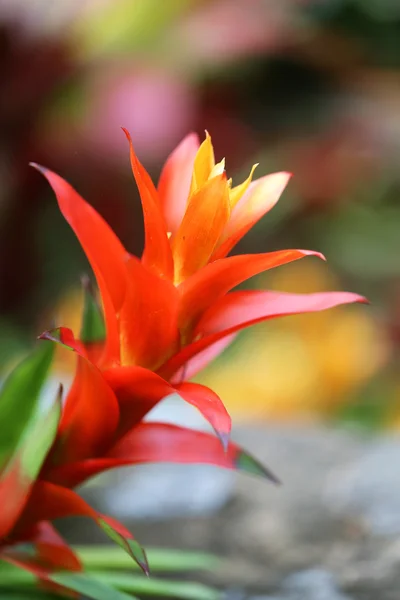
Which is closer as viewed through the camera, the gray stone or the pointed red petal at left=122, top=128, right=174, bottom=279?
the pointed red petal at left=122, top=128, right=174, bottom=279

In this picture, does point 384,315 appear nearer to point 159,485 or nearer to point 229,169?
point 229,169

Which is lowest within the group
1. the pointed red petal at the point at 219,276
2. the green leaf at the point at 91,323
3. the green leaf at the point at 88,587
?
the green leaf at the point at 88,587

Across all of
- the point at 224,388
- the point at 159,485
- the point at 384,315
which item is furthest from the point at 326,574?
the point at 384,315

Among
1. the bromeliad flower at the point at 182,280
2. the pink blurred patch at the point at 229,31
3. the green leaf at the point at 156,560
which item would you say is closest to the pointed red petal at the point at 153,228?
the bromeliad flower at the point at 182,280

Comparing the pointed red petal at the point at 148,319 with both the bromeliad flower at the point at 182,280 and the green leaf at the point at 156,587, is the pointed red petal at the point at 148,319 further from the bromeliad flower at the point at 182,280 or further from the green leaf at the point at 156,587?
the green leaf at the point at 156,587

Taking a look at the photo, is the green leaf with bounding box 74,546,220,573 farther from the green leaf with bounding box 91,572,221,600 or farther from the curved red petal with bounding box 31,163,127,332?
the curved red petal with bounding box 31,163,127,332

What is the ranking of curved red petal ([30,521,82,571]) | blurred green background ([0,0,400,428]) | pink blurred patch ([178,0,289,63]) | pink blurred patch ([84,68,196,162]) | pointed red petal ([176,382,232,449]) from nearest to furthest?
pointed red petal ([176,382,232,449]), curved red petal ([30,521,82,571]), blurred green background ([0,0,400,428]), pink blurred patch ([84,68,196,162]), pink blurred patch ([178,0,289,63])

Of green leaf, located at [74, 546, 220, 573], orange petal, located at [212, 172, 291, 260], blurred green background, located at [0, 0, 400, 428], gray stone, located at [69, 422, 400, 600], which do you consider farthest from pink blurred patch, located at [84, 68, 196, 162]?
orange petal, located at [212, 172, 291, 260]
